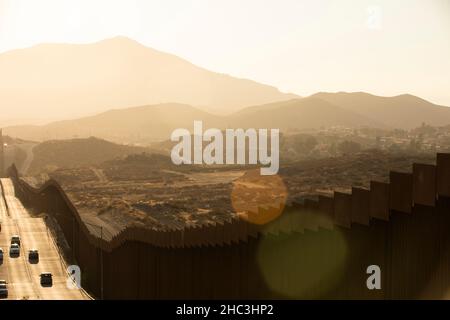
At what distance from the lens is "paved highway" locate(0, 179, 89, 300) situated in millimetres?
51750

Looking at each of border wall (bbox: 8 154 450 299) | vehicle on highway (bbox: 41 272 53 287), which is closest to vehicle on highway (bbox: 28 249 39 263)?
vehicle on highway (bbox: 41 272 53 287)

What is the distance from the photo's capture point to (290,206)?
968cm

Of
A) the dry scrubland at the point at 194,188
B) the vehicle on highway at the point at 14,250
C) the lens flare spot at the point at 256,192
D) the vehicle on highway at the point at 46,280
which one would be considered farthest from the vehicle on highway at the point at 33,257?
the lens flare spot at the point at 256,192

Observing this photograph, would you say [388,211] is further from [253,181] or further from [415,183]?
[253,181]

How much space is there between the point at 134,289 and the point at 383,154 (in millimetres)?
128350

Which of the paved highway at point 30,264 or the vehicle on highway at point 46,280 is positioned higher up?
the vehicle on highway at point 46,280

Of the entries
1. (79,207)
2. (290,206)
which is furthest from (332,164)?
(290,206)

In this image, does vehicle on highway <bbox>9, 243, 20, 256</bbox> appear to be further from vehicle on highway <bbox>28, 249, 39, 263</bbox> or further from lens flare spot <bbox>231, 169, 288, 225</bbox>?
lens flare spot <bbox>231, 169, 288, 225</bbox>

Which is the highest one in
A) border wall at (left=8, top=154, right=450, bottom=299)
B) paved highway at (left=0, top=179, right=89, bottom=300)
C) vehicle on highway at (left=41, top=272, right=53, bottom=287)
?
border wall at (left=8, top=154, right=450, bottom=299)

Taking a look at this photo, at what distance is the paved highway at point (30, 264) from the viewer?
5175 centimetres

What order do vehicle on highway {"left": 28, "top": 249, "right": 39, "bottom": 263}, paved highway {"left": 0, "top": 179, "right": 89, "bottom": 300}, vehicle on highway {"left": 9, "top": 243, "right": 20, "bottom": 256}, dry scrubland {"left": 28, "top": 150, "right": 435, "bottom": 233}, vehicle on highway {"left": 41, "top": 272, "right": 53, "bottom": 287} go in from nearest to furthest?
1. paved highway {"left": 0, "top": 179, "right": 89, "bottom": 300}
2. vehicle on highway {"left": 41, "top": 272, "right": 53, "bottom": 287}
3. vehicle on highway {"left": 28, "top": 249, "right": 39, "bottom": 263}
4. vehicle on highway {"left": 9, "top": 243, "right": 20, "bottom": 256}
5. dry scrubland {"left": 28, "top": 150, "right": 435, "bottom": 233}

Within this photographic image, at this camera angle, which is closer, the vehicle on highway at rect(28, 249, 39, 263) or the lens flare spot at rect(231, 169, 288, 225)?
the vehicle on highway at rect(28, 249, 39, 263)

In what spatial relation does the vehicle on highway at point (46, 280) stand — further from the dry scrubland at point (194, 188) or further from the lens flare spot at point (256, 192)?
the dry scrubland at point (194, 188)
